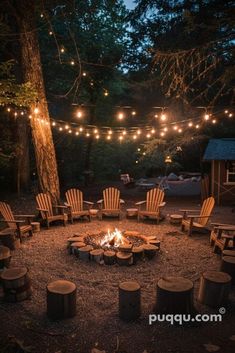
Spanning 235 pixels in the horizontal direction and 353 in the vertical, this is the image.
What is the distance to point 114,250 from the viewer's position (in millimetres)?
5961

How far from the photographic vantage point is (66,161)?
59.7 ft

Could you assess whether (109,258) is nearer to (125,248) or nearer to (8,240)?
(125,248)

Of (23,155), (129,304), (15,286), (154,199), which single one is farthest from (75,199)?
(23,155)

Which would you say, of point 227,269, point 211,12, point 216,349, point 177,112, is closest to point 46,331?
point 216,349

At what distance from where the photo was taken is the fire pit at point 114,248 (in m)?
5.61

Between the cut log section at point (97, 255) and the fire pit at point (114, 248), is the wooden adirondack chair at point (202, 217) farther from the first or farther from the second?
the cut log section at point (97, 255)

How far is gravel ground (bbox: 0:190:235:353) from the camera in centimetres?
331

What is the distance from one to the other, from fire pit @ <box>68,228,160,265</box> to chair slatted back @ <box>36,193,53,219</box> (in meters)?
1.99

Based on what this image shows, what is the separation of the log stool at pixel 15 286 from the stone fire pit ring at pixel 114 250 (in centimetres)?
171

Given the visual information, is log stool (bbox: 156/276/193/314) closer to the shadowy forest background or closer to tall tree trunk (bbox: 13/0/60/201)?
the shadowy forest background

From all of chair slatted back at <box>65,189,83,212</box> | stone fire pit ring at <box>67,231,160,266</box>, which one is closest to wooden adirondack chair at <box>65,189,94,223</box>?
chair slatted back at <box>65,189,83,212</box>

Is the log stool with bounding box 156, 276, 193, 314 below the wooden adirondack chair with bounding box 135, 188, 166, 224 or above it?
below

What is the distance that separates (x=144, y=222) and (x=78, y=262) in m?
3.67

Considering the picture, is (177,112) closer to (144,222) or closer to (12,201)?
(144,222)
